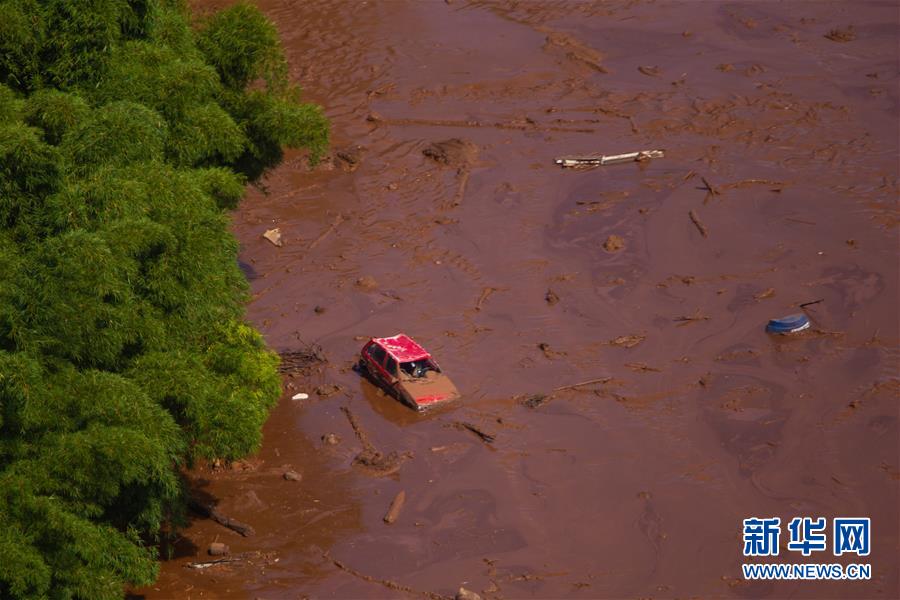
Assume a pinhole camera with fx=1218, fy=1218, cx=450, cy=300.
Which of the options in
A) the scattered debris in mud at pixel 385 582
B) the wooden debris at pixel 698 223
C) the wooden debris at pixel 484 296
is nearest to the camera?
the scattered debris in mud at pixel 385 582

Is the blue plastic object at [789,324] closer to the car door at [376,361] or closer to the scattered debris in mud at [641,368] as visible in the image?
the scattered debris in mud at [641,368]

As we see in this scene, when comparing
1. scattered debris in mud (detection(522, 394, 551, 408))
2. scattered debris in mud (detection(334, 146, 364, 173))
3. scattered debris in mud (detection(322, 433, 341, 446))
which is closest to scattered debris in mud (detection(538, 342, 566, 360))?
scattered debris in mud (detection(522, 394, 551, 408))

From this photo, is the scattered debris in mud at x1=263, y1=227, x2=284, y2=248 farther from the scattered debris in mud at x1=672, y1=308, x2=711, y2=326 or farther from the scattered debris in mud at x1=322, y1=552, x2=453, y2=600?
the scattered debris in mud at x1=322, y1=552, x2=453, y2=600

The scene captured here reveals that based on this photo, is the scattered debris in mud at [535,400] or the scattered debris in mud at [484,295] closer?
the scattered debris in mud at [535,400]

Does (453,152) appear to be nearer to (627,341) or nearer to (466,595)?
(627,341)

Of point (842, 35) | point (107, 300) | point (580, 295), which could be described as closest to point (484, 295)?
point (580, 295)

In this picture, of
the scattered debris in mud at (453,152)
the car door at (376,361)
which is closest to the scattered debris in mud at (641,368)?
the car door at (376,361)

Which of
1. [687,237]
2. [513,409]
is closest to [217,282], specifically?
[513,409]
